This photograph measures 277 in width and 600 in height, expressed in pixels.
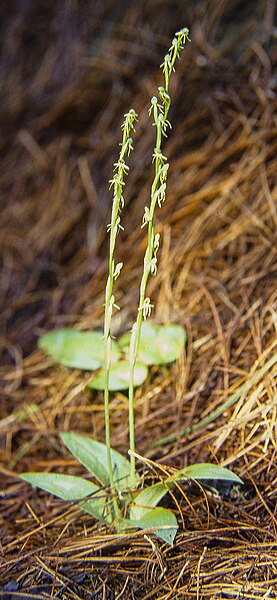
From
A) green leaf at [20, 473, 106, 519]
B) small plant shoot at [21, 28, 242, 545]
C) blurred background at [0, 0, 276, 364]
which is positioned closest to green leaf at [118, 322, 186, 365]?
small plant shoot at [21, 28, 242, 545]

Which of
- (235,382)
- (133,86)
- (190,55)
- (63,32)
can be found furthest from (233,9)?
(235,382)

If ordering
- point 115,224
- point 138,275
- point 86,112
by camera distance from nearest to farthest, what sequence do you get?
1. point 115,224
2. point 138,275
3. point 86,112

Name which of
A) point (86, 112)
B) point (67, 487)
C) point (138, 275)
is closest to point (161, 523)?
point (67, 487)

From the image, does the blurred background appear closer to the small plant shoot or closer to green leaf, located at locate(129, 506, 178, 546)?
the small plant shoot

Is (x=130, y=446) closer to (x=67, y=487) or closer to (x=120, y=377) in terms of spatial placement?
(x=67, y=487)

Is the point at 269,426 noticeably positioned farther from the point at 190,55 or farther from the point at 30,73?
the point at 30,73

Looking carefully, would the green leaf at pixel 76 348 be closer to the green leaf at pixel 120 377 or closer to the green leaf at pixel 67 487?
the green leaf at pixel 120 377

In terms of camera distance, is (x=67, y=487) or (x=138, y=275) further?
(x=138, y=275)
